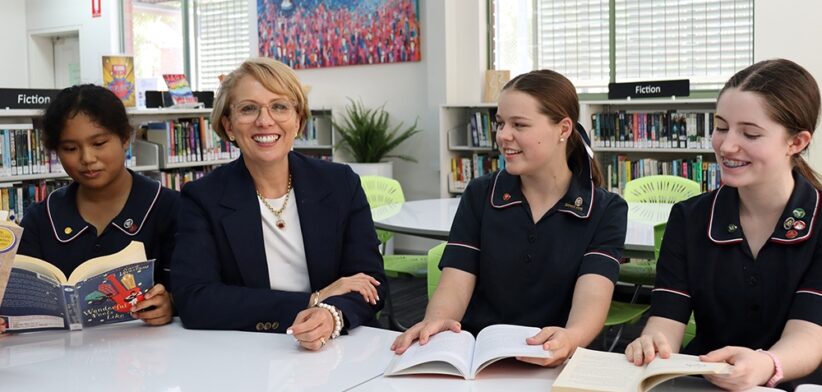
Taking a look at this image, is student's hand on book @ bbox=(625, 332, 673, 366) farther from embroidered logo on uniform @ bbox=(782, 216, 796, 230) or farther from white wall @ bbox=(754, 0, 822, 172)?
white wall @ bbox=(754, 0, 822, 172)

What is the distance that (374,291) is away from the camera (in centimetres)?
204

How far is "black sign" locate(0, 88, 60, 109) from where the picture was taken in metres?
4.77

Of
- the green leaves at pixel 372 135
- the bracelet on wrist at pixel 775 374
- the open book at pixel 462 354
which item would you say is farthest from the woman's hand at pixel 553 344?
the green leaves at pixel 372 135

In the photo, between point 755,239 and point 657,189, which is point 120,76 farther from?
point 755,239

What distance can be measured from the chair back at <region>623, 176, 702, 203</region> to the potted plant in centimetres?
293

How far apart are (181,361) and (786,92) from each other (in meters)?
1.35

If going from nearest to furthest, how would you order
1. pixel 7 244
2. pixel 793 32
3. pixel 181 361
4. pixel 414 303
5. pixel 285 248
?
pixel 7 244 → pixel 181 361 → pixel 285 248 → pixel 793 32 → pixel 414 303

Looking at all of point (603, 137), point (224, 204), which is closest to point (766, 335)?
point (224, 204)

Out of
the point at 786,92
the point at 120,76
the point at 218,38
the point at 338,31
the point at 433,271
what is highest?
the point at 218,38

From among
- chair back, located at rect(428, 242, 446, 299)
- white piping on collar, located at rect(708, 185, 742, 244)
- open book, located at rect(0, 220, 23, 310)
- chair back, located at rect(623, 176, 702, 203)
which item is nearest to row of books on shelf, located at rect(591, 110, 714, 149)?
chair back, located at rect(623, 176, 702, 203)

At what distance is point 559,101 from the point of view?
2.09 metres

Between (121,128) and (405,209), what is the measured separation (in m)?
2.23

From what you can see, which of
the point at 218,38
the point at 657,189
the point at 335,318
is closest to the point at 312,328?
the point at 335,318

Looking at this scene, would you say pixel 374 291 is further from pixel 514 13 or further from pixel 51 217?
pixel 514 13
